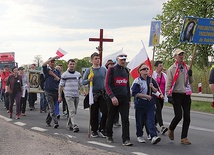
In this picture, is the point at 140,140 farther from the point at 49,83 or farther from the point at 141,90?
the point at 49,83

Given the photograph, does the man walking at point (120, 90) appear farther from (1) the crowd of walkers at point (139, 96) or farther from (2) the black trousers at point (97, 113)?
(2) the black trousers at point (97, 113)

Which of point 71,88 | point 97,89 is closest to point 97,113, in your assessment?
point 97,89

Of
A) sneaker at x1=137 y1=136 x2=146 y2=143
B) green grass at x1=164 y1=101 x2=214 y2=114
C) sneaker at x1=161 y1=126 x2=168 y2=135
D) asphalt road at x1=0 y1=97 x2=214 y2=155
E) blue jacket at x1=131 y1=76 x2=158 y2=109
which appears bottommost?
green grass at x1=164 y1=101 x2=214 y2=114

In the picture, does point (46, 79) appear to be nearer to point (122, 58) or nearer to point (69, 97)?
point (69, 97)

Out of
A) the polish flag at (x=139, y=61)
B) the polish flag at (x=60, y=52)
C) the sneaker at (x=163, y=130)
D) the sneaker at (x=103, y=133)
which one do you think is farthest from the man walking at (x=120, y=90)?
the polish flag at (x=60, y=52)

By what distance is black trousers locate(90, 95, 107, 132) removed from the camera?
10.7m

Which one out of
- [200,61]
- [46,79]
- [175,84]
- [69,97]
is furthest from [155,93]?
[200,61]

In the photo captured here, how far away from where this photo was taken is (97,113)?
36.2 ft

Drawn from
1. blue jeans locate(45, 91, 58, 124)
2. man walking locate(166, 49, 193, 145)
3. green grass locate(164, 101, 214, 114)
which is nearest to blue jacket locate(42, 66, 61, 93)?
blue jeans locate(45, 91, 58, 124)

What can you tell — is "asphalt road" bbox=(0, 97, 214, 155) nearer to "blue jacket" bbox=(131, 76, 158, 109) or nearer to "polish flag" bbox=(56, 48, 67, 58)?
"blue jacket" bbox=(131, 76, 158, 109)

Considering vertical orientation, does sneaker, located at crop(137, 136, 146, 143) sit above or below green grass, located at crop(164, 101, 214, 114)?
above

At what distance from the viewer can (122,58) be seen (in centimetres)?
952

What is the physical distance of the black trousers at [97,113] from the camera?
1074cm

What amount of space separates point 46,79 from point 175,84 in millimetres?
4102
